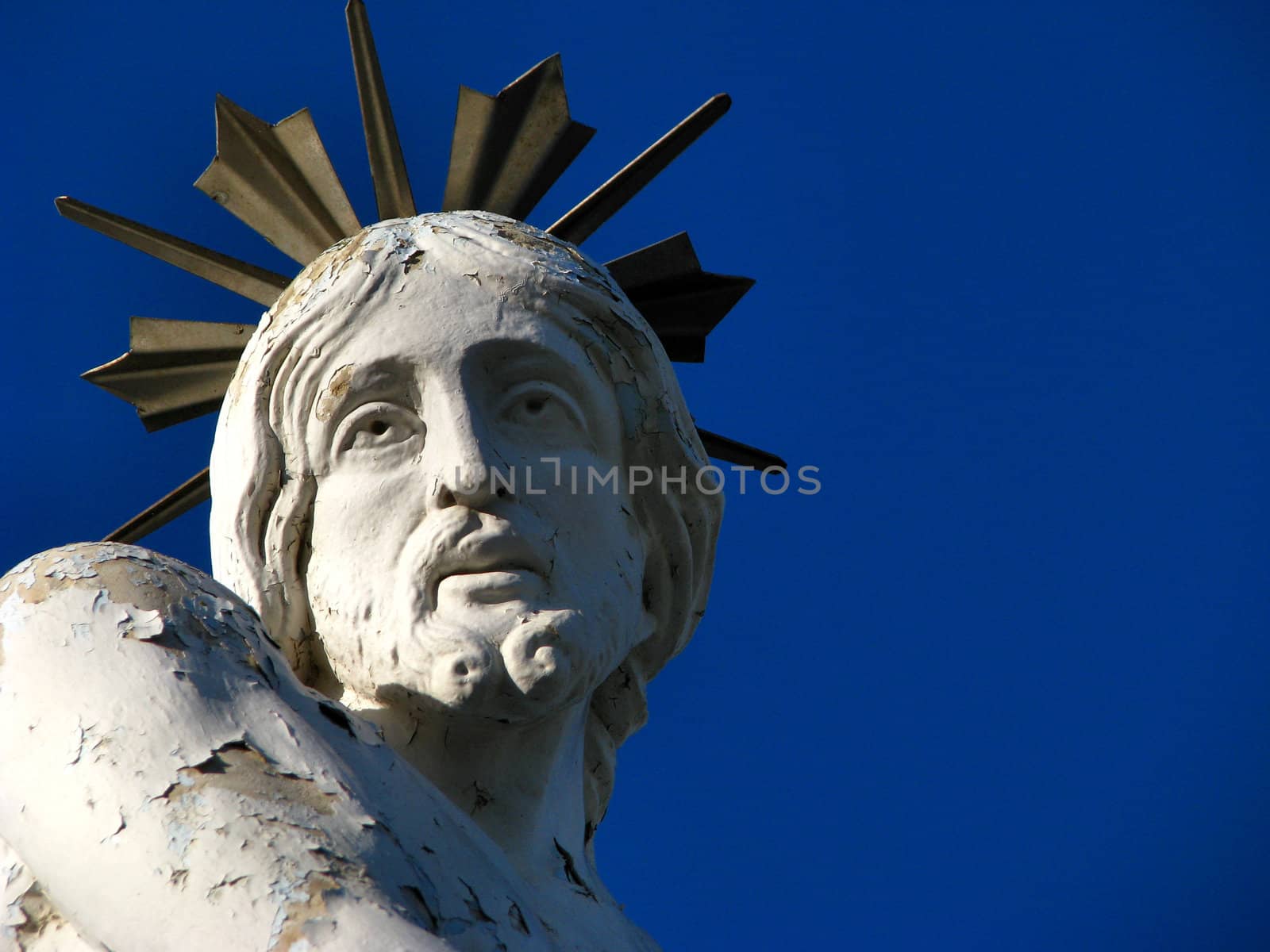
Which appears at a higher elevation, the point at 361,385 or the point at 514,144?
the point at 514,144

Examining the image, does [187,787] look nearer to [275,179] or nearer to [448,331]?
[448,331]

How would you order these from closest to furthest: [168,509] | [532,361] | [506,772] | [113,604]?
[113,604], [506,772], [532,361], [168,509]

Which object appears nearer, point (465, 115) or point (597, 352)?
point (597, 352)

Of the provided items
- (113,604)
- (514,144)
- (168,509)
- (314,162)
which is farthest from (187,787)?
(514,144)

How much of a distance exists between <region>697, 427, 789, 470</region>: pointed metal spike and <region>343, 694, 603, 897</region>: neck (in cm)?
143

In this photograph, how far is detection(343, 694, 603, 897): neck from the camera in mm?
4602

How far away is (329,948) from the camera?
3383 mm

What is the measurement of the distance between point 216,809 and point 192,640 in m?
0.40

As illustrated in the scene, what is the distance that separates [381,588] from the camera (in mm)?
4590

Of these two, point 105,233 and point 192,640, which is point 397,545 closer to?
point 192,640

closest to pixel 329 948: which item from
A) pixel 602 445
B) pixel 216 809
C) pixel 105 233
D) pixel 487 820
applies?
pixel 216 809

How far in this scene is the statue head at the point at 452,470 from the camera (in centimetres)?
450

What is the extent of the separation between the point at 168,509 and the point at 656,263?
1626 millimetres

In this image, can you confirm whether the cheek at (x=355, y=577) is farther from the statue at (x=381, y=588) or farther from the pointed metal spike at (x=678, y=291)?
the pointed metal spike at (x=678, y=291)
